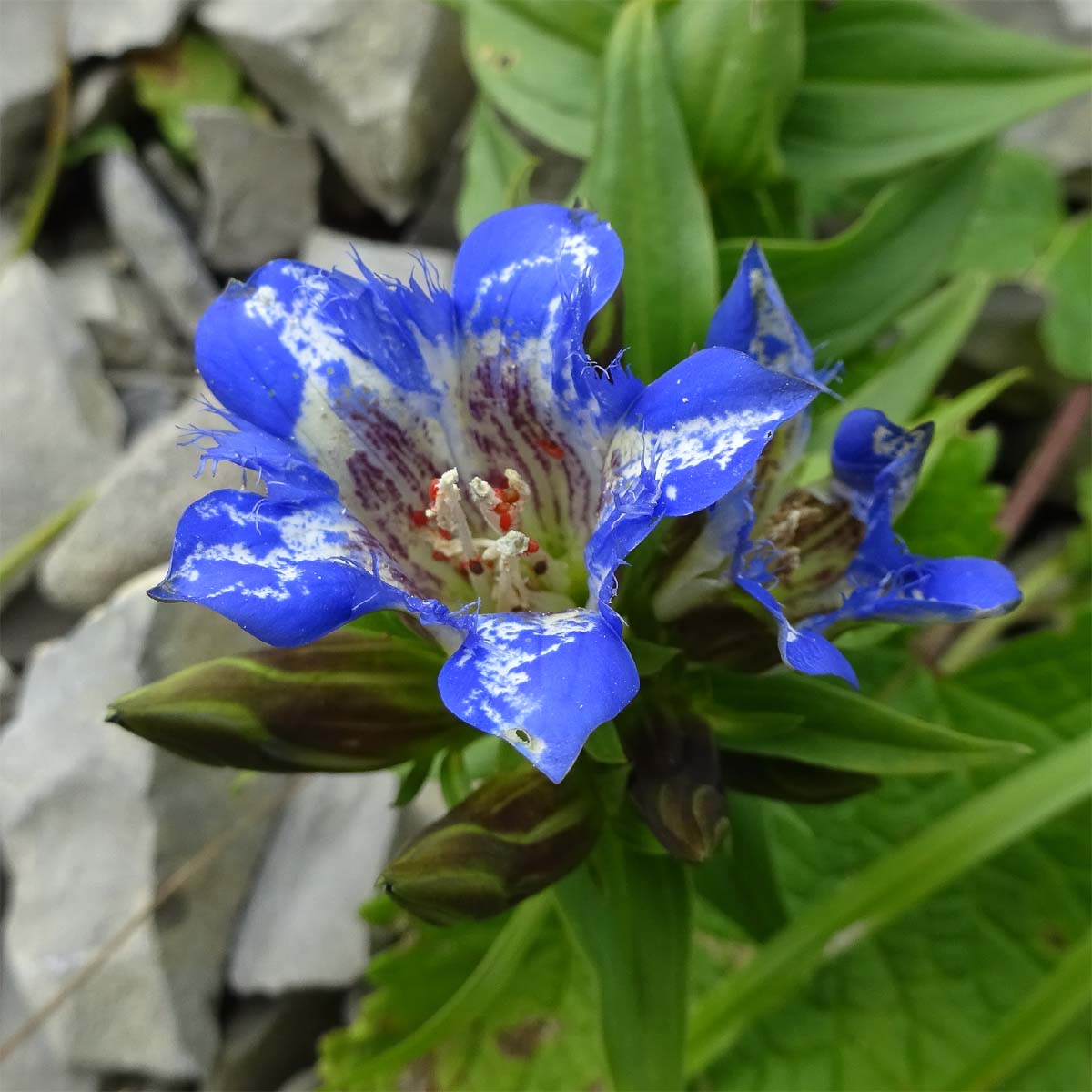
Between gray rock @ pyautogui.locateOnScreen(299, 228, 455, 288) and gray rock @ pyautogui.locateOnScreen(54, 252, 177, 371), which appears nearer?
gray rock @ pyautogui.locateOnScreen(299, 228, 455, 288)

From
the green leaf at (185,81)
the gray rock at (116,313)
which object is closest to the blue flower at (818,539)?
the gray rock at (116,313)

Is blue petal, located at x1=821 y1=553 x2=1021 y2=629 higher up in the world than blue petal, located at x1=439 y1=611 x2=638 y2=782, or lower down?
lower down

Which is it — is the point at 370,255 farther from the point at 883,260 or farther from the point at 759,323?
the point at 759,323

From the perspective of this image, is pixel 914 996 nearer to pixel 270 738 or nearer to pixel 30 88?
pixel 270 738

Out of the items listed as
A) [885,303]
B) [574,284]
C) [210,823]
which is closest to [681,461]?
[574,284]

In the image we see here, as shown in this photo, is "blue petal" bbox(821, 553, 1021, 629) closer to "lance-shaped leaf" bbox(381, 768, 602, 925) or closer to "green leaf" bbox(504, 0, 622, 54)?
"lance-shaped leaf" bbox(381, 768, 602, 925)

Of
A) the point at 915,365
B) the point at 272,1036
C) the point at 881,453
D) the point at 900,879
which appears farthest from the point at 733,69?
the point at 272,1036

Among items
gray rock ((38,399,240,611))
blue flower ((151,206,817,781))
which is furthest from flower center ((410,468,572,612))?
gray rock ((38,399,240,611))
